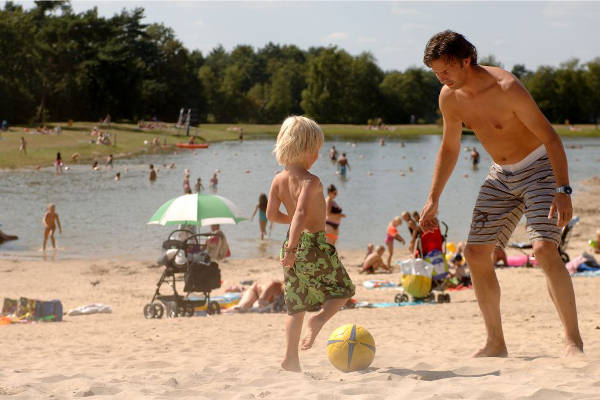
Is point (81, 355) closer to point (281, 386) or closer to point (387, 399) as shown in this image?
point (281, 386)

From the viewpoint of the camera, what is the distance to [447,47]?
4387 millimetres

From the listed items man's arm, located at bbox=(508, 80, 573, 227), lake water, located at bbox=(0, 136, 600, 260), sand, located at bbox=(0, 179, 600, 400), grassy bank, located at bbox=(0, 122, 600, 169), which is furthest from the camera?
grassy bank, located at bbox=(0, 122, 600, 169)

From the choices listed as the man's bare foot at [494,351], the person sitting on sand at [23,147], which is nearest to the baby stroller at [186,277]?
the man's bare foot at [494,351]

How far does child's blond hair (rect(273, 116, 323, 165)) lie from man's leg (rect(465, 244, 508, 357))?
1197mm

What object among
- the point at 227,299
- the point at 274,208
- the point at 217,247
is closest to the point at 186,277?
the point at 227,299

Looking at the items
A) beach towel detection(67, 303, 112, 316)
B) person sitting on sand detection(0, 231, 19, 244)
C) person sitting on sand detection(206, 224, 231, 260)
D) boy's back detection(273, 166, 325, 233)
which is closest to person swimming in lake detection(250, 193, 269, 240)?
person sitting on sand detection(206, 224, 231, 260)

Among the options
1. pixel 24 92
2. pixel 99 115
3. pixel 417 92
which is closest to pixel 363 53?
pixel 417 92

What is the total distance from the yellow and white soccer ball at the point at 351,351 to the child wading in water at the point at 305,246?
312 mm

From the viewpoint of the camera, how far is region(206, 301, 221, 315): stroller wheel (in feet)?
32.7

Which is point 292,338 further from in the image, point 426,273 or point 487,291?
point 426,273

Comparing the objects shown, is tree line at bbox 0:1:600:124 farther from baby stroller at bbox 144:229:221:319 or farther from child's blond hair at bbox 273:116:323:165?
child's blond hair at bbox 273:116:323:165

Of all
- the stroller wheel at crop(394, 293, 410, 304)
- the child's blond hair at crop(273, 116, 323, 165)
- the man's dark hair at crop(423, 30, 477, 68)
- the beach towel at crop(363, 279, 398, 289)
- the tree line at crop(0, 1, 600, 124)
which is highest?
the tree line at crop(0, 1, 600, 124)

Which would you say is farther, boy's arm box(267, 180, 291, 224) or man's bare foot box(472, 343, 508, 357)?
man's bare foot box(472, 343, 508, 357)

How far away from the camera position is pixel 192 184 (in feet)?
124
